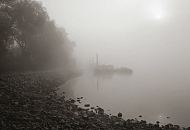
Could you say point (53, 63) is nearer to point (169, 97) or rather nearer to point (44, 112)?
point (169, 97)

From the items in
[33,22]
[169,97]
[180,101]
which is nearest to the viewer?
[180,101]

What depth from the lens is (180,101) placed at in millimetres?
40562

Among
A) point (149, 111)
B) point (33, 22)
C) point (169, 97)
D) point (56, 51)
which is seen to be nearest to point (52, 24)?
point (56, 51)

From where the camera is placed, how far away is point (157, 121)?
93.3 feet

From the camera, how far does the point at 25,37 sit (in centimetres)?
6253

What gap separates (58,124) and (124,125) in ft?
23.2

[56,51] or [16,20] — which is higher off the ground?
[16,20]

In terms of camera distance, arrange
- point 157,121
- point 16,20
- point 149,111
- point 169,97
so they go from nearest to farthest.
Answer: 1. point 157,121
2. point 149,111
3. point 169,97
4. point 16,20

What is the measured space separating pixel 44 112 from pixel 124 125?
8.15 metres

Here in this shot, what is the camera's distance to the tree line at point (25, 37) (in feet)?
173

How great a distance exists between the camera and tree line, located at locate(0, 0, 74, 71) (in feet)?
173

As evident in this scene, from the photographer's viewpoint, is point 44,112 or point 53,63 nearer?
point 44,112

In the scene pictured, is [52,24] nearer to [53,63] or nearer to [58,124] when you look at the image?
[53,63]

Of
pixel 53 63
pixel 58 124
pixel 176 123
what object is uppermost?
pixel 53 63
